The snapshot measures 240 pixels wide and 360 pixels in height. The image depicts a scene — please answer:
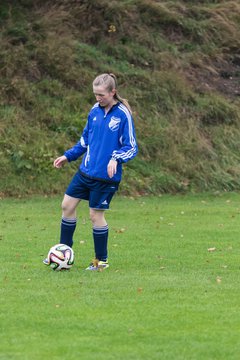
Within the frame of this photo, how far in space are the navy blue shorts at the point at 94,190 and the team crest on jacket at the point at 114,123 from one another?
1.94ft

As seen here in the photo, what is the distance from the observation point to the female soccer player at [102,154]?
9508 mm

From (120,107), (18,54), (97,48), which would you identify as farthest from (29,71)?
(120,107)

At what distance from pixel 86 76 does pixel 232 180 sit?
185 inches

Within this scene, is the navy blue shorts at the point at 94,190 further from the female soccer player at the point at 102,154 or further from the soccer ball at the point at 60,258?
the soccer ball at the point at 60,258

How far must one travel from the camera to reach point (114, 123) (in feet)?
31.4

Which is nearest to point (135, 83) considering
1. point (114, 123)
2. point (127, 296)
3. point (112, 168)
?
point (114, 123)

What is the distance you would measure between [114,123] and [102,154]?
357 mm

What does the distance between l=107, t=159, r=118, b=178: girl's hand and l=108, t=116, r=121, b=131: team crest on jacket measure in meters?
0.38

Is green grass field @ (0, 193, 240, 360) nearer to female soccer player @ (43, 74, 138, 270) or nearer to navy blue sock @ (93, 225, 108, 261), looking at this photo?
navy blue sock @ (93, 225, 108, 261)

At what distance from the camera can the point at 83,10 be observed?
24078 millimetres

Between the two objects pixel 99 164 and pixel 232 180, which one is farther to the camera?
pixel 232 180

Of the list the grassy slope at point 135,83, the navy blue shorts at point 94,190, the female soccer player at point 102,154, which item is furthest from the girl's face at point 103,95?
the grassy slope at point 135,83

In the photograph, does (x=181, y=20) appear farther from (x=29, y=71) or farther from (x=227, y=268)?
(x=227, y=268)

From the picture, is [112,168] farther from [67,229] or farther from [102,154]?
[67,229]
